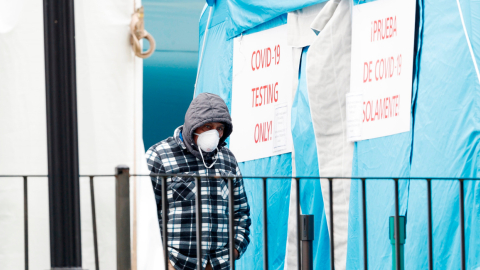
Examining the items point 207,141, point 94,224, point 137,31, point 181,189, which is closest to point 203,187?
point 181,189

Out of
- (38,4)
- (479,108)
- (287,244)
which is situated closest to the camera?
(38,4)

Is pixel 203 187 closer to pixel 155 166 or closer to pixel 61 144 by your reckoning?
pixel 155 166

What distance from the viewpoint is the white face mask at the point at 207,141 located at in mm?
2938

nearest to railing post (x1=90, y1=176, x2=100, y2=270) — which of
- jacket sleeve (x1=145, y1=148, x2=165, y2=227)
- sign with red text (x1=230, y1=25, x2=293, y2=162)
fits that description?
jacket sleeve (x1=145, y1=148, x2=165, y2=227)

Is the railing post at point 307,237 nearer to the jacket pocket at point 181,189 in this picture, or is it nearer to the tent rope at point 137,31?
the jacket pocket at point 181,189

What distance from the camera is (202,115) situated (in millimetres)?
2951

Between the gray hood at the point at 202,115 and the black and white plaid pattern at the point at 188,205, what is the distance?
0.13 ft

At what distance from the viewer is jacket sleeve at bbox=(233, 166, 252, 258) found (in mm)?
3000

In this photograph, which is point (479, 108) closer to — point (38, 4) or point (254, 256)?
point (38, 4)

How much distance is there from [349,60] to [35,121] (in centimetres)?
212

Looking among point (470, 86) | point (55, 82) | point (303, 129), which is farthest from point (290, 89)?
point (55, 82)

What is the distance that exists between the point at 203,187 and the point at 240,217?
0.31 metres

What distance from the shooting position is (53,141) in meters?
1.65

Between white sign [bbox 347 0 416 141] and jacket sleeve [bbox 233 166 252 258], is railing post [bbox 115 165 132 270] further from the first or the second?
white sign [bbox 347 0 416 141]
